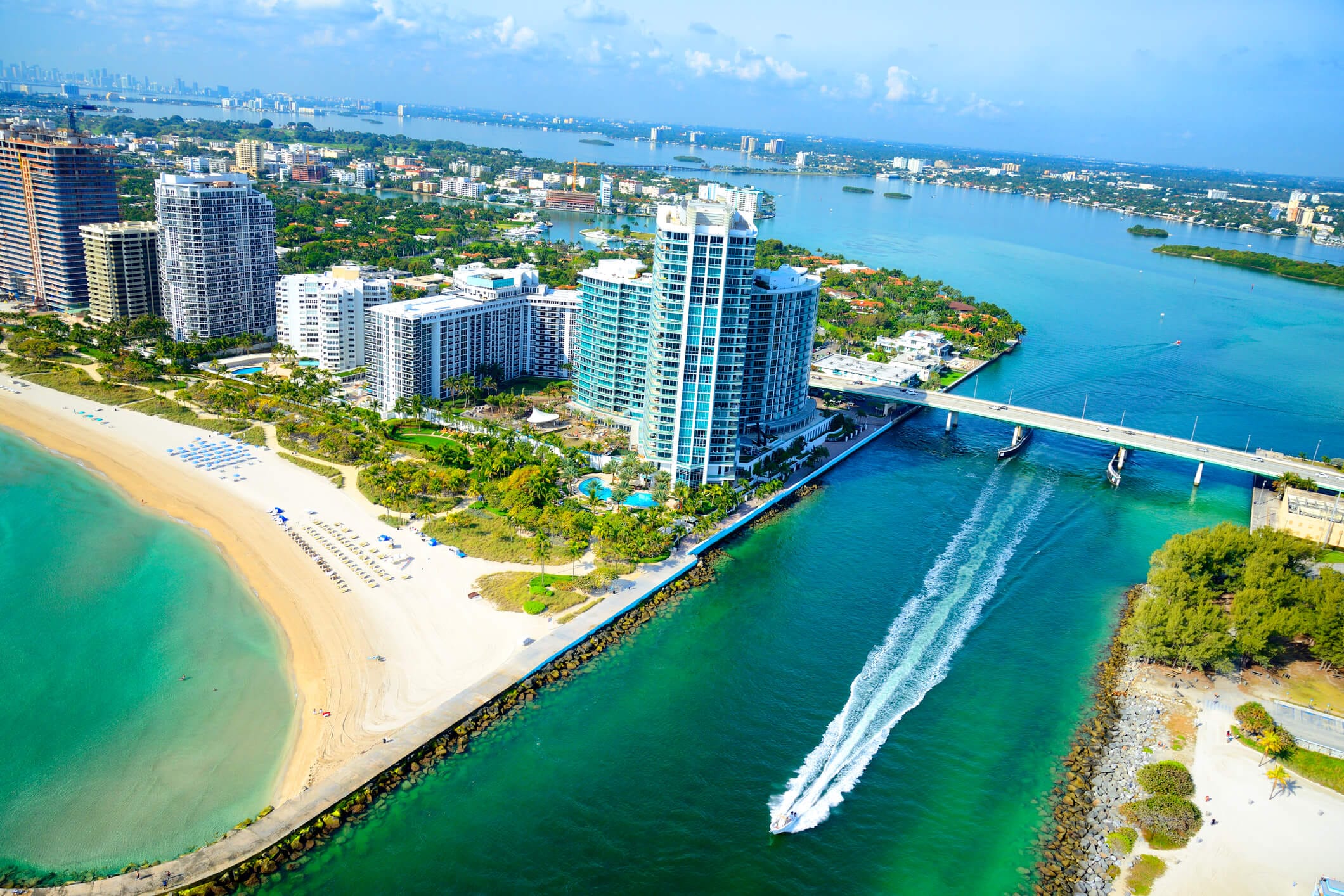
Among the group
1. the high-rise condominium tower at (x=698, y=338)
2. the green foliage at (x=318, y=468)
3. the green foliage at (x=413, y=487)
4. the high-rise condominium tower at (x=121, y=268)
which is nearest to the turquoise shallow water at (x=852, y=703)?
the high-rise condominium tower at (x=698, y=338)

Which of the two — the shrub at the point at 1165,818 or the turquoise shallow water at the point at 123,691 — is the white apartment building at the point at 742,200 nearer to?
the turquoise shallow water at the point at 123,691

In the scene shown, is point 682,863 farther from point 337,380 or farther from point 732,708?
point 337,380

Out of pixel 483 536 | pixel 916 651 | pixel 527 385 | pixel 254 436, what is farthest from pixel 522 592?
pixel 527 385

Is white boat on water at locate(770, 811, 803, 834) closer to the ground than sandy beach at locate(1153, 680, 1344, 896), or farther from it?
closer to the ground

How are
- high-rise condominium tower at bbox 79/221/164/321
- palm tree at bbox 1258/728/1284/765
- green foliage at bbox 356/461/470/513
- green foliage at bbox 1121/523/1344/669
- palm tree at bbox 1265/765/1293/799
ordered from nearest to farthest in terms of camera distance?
1. palm tree at bbox 1265/765/1293/799
2. palm tree at bbox 1258/728/1284/765
3. green foliage at bbox 1121/523/1344/669
4. green foliage at bbox 356/461/470/513
5. high-rise condominium tower at bbox 79/221/164/321

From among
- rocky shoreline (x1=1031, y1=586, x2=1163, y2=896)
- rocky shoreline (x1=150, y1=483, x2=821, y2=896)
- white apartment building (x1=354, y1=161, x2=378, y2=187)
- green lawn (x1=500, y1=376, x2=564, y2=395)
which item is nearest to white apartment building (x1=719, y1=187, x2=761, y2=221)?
green lawn (x1=500, y1=376, x2=564, y2=395)

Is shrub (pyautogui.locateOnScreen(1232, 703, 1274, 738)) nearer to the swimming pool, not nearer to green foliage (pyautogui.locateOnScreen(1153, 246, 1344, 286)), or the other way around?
the swimming pool

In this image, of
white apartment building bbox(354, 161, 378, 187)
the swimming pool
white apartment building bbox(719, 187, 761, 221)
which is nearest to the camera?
the swimming pool
